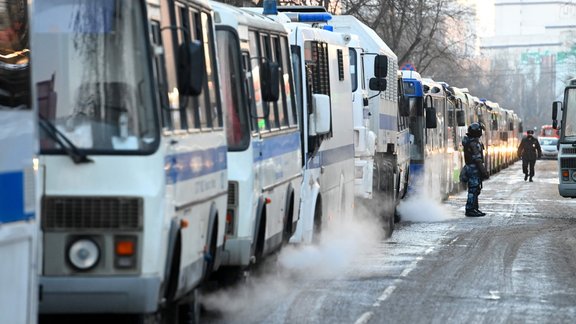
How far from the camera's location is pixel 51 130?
886cm

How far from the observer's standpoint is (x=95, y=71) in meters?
9.05

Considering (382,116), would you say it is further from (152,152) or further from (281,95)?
(152,152)

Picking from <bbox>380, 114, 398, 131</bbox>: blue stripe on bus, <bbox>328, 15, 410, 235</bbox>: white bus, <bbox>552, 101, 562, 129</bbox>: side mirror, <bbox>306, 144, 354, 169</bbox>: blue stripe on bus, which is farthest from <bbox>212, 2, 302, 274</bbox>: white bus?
<bbox>552, 101, 562, 129</bbox>: side mirror

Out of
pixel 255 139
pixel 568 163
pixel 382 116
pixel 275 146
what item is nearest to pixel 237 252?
pixel 255 139

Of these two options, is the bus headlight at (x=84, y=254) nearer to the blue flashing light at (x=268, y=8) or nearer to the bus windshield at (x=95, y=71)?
the bus windshield at (x=95, y=71)

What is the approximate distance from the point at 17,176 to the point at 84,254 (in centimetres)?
152

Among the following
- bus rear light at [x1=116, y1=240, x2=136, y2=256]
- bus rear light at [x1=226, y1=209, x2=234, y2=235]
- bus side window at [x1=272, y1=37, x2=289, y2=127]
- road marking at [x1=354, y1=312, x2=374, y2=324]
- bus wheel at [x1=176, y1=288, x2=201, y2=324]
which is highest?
bus side window at [x1=272, y1=37, x2=289, y2=127]

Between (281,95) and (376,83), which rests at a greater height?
(376,83)

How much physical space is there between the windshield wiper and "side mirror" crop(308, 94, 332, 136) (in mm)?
7240

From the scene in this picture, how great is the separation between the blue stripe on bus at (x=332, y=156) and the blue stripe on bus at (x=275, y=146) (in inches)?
45.3

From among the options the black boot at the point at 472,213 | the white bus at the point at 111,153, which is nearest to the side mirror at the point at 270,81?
the white bus at the point at 111,153

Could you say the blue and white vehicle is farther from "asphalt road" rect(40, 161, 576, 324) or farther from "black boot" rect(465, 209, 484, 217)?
"black boot" rect(465, 209, 484, 217)

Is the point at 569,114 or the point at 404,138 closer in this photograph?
the point at 404,138

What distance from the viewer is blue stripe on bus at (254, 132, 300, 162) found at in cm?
1284
